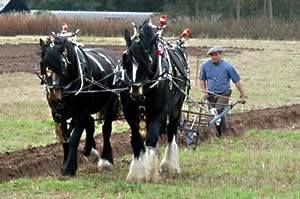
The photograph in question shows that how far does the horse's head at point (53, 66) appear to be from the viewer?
11680 millimetres

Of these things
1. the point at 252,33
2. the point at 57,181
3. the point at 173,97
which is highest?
the point at 173,97

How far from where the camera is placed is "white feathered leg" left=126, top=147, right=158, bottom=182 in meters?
11.4

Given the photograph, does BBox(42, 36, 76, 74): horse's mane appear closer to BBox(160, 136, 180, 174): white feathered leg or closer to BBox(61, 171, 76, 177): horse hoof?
BBox(61, 171, 76, 177): horse hoof

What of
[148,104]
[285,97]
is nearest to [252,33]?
[285,97]

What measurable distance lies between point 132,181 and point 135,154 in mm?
521

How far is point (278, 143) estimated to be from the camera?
15.7 metres

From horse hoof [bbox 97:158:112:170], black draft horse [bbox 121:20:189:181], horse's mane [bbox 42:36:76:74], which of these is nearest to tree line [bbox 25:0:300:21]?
horse hoof [bbox 97:158:112:170]

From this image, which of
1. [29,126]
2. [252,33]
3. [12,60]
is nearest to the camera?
[29,126]

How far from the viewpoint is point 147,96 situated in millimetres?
11719

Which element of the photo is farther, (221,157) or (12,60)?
(12,60)

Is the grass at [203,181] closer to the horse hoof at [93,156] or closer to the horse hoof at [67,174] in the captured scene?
the horse hoof at [67,174]

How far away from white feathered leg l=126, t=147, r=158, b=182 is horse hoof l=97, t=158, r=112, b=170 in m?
1.38

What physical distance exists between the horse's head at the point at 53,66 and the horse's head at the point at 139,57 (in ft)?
3.02

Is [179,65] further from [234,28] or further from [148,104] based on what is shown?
[234,28]
